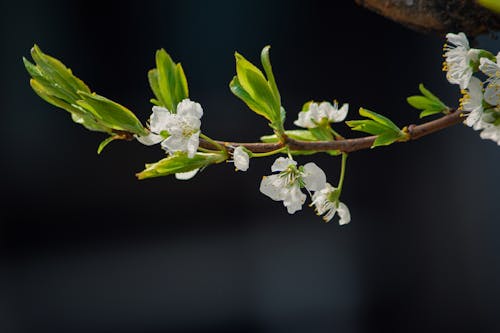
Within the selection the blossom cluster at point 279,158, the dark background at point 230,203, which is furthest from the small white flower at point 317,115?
the dark background at point 230,203

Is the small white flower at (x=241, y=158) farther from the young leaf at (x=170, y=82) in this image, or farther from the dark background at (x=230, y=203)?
the dark background at (x=230, y=203)

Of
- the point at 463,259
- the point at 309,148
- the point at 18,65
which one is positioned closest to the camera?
the point at 309,148

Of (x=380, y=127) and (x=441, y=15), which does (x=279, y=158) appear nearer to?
(x=380, y=127)

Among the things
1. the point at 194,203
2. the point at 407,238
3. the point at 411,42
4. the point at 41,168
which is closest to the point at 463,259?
the point at 407,238

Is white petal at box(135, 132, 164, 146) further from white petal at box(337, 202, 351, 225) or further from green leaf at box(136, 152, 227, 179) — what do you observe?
white petal at box(337, 202, 351, 225)

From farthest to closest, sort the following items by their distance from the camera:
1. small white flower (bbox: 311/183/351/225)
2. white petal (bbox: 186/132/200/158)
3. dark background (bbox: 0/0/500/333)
Answer: 1. dark background (bbox: 0/0/500/333)
2. small white flower (bbox: 311/183/351/225)
3. white petal (bbox: 186/132/200/158)

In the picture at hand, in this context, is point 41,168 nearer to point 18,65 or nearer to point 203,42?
point 18,65

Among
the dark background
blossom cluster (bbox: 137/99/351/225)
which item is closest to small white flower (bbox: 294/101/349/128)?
blossom cluster (bbox: 137/99/351/225)
